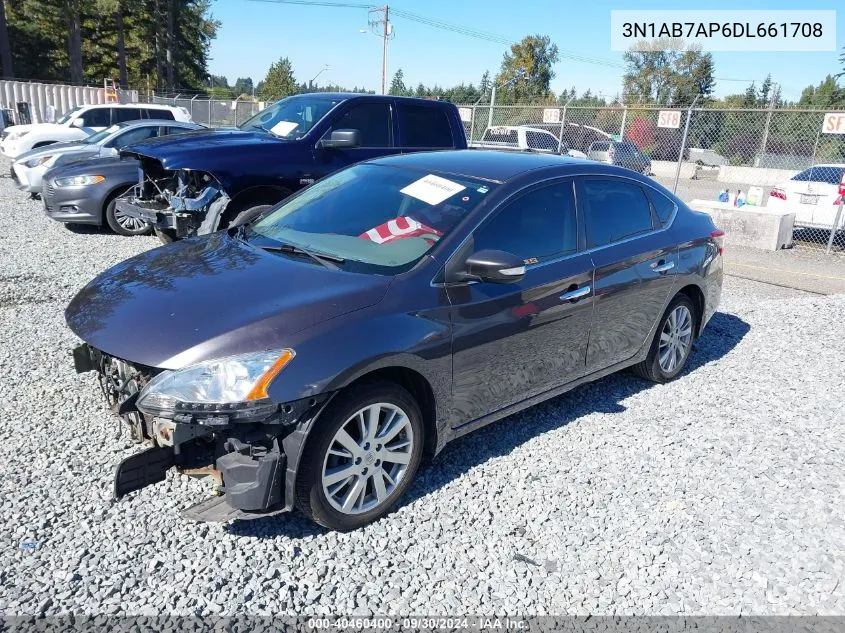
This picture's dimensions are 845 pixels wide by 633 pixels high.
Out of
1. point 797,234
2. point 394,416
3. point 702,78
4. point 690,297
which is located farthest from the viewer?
point 702,78

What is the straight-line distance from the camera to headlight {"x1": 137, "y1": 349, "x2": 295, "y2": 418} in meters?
2.59

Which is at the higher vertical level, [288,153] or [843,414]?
[288,153]

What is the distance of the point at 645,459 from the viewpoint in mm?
3826

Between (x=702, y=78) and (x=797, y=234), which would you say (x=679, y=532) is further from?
(x=702, y=78)

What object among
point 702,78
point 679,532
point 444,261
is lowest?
point 679,532

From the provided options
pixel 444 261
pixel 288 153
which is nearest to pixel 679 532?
pixel 444 261

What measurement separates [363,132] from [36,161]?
7202 mm

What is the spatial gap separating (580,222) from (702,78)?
65538 mm

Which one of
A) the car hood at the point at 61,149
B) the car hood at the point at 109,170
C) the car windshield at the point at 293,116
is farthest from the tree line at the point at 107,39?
the car windshield at the point at 293,116

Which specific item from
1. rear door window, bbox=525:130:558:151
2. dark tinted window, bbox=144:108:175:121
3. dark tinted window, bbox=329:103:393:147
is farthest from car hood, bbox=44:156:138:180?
rear door window, bbox=525:130:558:151

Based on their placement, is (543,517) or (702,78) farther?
(702,78)

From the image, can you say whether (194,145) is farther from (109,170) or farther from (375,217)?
(375,217)

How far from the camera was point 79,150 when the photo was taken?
1140 cm

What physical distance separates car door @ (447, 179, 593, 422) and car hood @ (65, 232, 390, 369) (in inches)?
22.1
